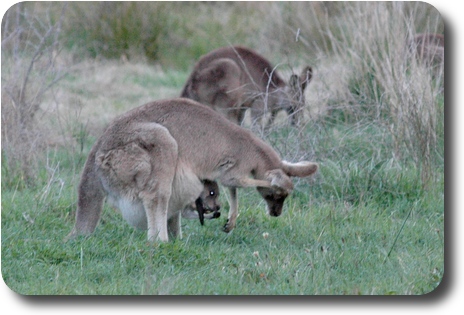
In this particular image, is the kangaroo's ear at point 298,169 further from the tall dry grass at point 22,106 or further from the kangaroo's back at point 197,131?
the tall dry grass at point 22,106

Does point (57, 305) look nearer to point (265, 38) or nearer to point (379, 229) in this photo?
point (379, 229)

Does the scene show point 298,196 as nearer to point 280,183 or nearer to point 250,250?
point 280,183

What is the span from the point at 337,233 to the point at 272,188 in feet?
1.82

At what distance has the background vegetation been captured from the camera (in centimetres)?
518

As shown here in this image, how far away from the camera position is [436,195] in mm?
6883

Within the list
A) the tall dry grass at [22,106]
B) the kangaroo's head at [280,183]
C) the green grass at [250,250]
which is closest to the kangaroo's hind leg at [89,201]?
the green grass at [250,250]

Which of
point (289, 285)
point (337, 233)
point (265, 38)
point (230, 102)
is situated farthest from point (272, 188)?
point (265, 38)

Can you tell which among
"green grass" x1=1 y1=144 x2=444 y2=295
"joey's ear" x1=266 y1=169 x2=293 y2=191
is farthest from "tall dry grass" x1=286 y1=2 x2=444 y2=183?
"joey's ear" x1=266 y1=169 x2=293 y2=191

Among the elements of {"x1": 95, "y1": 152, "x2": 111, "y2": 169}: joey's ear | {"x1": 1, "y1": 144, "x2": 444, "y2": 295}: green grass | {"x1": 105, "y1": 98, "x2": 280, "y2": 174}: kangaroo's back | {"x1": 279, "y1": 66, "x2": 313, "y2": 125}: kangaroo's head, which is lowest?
{"x1": 1, "y1": 144, "x2": 444, "y2": 295}: green grass

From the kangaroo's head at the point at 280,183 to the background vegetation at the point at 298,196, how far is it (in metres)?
0.20

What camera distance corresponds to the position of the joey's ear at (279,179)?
581 centimetres

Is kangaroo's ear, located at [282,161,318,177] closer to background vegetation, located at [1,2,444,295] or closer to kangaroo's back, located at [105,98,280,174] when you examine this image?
kangaroo's back, located at [105,98,280,174]

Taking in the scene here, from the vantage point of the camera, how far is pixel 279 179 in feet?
19.1

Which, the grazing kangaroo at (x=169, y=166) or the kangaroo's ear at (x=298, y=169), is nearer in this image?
the grazing kangaroo at (x=169, y=166)
